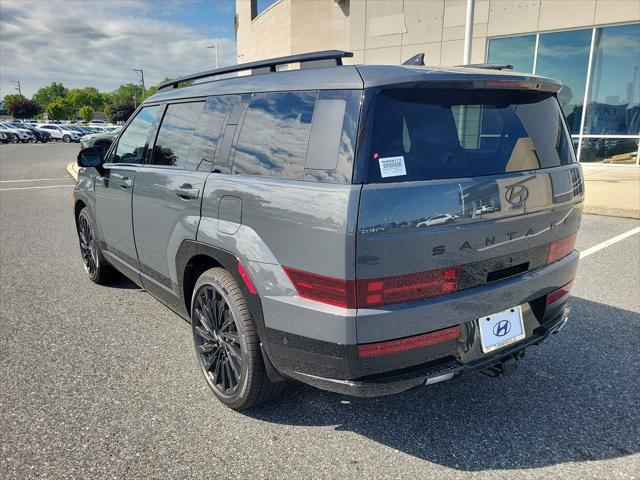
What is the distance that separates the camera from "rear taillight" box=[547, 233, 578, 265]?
8.68ft

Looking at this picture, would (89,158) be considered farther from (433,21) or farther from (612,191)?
(433,21)

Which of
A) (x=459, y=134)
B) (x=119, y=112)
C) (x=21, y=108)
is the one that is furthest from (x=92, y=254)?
(x=21, y=108)

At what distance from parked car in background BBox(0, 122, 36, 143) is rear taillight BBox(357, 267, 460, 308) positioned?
49256 millimetres

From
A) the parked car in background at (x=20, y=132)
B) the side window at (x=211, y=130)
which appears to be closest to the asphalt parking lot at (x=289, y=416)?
the side window at (x=211, y=130)

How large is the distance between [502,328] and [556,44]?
53.6 feet

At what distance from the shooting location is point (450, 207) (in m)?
2.11

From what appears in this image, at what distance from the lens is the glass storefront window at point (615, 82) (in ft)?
47.8

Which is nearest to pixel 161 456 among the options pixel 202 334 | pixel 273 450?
pixel 273 450

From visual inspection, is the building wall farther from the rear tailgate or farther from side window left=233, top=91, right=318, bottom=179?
side window left=233, top=91, right=318, bottom=179

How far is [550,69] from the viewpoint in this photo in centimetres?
1588

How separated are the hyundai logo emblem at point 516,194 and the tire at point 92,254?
3.80 meters

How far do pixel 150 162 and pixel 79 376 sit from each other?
5.11ft

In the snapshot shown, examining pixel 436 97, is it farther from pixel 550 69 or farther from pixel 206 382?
pixel 550 69

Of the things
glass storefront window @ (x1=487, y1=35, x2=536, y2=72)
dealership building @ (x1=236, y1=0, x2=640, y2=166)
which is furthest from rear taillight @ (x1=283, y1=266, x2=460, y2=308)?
glass storefront window @ (x1=487, y1=35, x2=536, y2=72)
